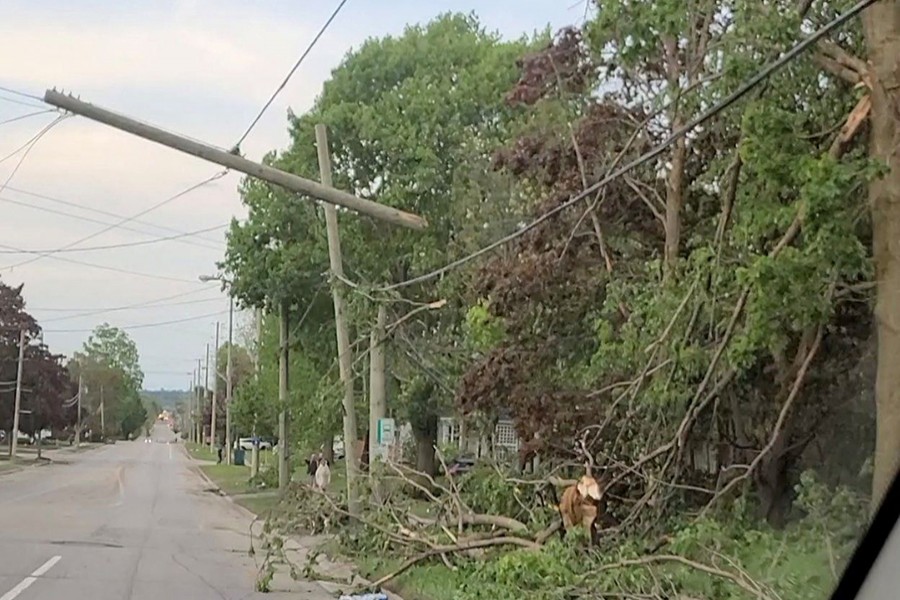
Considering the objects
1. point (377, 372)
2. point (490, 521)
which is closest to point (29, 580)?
point (490, 521)

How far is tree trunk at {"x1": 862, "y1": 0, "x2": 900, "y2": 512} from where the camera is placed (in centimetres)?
976

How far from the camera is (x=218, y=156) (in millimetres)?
14883

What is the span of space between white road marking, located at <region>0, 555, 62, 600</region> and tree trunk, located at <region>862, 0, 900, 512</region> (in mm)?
9555

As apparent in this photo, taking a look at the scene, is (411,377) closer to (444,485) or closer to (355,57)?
(355,57)

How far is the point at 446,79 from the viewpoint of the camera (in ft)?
96.4

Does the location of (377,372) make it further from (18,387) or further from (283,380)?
(18,387)

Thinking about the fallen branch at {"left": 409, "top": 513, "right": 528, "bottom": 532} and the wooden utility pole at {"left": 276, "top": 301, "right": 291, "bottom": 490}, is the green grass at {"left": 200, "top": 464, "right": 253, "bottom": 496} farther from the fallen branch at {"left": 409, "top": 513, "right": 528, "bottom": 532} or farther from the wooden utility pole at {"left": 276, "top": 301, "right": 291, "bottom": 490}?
the fallen branch at {"left": 409, "top": 513, "right": 528, "bottom": 532}

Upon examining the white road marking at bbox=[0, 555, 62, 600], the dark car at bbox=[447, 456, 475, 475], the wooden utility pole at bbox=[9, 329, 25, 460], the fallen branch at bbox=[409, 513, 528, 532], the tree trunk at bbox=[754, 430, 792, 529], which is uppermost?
the wooden utility pole at bbox=[9, 329, 25, 460]

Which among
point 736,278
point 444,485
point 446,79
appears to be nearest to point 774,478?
point 736,278

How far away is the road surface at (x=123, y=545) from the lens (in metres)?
15.2

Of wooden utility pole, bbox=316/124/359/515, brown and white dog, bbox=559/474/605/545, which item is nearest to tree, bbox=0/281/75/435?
wooden utility pole, bbox=316/124/359/515

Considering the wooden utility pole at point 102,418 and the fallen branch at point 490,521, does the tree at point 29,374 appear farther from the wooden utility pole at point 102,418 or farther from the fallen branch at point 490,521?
the fallen branch at point 490,521

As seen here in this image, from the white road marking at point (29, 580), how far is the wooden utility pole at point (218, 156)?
5354 mm

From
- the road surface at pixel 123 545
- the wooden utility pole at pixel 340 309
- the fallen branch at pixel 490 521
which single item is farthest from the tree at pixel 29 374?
the fallen branch at pixel 490 521
